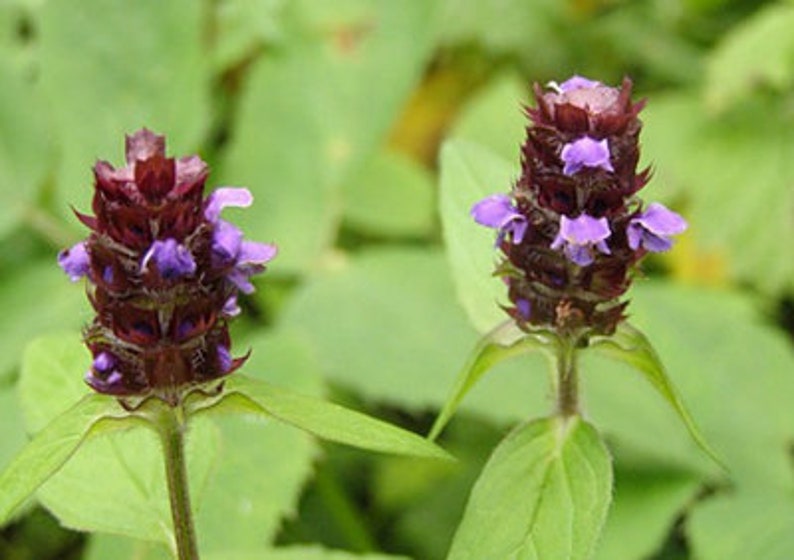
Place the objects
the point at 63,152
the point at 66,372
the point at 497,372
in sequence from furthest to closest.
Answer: the point at 63,152
the point at 497,372
the point at 66,372

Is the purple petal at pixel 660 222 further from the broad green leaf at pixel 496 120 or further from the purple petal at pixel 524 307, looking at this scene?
the broad green leaf at pixel 496 120

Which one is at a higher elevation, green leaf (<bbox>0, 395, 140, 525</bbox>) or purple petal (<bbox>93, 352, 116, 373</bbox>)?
purple petal (<bbox>93, 352, 116, 373</bbox>)

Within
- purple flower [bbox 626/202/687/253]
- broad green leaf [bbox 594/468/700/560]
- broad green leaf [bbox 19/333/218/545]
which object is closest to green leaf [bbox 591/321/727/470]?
purple flower [bbox 626/202/687/253]

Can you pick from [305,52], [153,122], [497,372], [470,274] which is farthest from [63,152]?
[470,274]

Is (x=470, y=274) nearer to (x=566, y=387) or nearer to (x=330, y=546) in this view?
(x=566, y=387)

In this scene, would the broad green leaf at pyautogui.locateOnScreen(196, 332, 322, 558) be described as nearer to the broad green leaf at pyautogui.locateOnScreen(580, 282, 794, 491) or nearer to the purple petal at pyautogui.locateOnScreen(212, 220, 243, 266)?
the broad green leaf at pyautogui.locateOnScreen(580, 282, 794, 491)
